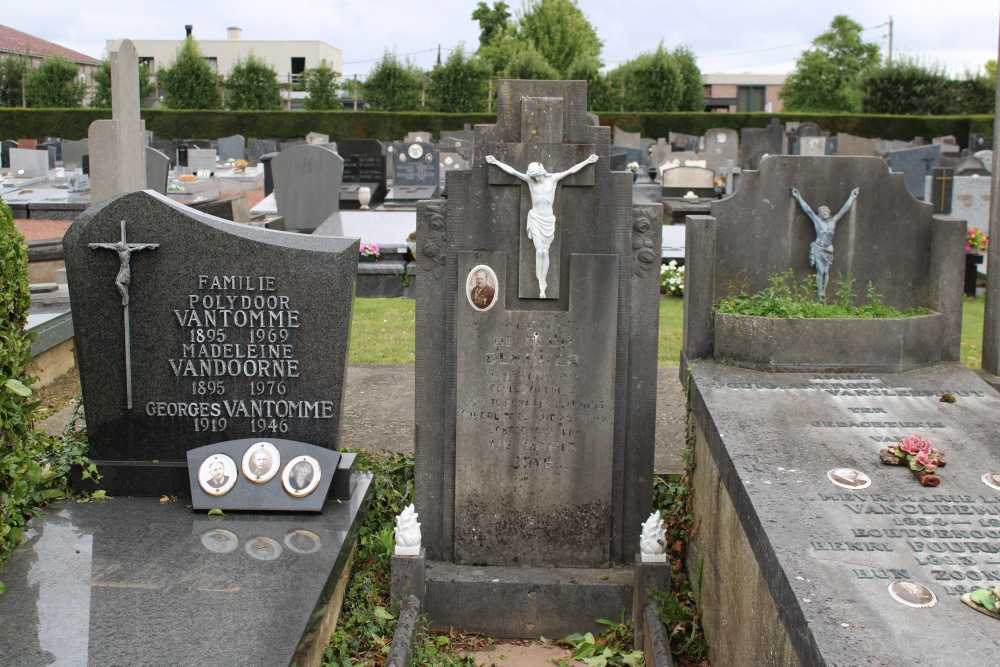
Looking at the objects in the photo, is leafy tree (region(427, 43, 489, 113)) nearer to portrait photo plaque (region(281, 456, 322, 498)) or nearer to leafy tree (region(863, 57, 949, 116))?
leafy tree (region(863, 57, 949, 116))

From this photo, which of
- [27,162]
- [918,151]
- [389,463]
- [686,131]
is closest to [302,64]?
[686,131]

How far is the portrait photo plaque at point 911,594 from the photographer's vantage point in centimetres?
294

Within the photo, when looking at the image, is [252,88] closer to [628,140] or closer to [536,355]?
[628,140]

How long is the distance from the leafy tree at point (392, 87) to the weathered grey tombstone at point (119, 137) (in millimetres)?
36485

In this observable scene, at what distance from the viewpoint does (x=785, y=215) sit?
5531 mm

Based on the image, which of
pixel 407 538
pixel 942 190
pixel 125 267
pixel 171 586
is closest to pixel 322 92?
pixel 942 190

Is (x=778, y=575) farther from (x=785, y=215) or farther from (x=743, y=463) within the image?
(x=785, y=215)

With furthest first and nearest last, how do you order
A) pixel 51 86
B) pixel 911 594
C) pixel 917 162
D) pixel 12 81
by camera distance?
pixel 12 81 → pixel 51 86 → pixel 917 162 → pixel 911 594

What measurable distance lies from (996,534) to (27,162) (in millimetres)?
24003

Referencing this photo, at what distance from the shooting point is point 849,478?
380 cm

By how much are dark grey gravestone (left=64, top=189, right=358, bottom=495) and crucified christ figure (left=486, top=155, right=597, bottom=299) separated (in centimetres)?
103

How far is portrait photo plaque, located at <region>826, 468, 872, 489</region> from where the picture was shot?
12.3 feet

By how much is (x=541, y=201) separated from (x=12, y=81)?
148 feet

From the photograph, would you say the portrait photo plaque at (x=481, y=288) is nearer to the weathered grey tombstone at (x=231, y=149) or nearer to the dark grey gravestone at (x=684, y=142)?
the dark grey gravestone at (x=684, y=142)
